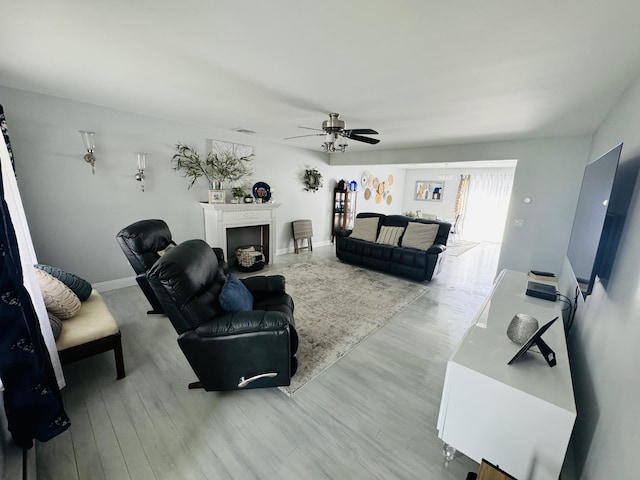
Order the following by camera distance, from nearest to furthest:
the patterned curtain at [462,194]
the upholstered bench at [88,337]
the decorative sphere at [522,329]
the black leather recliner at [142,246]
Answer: the decorative sphere at [522,329] < the upholstered bench at [88,337] < the black leather recliner at [142,246] < the patterned curtain at [462,194]

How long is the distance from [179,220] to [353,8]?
3.71 m

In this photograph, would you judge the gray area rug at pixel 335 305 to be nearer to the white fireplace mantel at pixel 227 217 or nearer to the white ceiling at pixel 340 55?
the white fireplace mantel at pixel 227 217

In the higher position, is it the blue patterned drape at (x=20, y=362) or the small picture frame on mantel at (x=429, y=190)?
the small picture frame on mantel at (x=429, y=190)

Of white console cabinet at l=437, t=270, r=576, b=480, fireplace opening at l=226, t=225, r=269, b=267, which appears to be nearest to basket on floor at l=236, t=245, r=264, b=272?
fireplace opening at l=226, t=225, r=269, b=267

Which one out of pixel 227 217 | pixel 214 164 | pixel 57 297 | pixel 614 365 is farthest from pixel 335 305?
pixel 214 164

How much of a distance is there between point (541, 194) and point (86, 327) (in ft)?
17.3

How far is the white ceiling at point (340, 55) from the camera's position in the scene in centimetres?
119

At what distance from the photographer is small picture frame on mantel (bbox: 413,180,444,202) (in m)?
8.56

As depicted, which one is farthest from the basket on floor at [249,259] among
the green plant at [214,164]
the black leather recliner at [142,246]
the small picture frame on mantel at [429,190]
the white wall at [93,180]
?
the small picture frame on mantel at [429,190]

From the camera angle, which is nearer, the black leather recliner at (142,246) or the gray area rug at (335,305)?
the gray area rug at (335,305)

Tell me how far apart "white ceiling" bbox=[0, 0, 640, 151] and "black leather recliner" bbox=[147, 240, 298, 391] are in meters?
1.32

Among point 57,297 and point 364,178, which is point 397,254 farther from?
point 57,297

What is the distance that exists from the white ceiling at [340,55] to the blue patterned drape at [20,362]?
3.61 feet

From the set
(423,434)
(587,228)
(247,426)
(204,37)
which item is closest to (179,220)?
(204,37)
